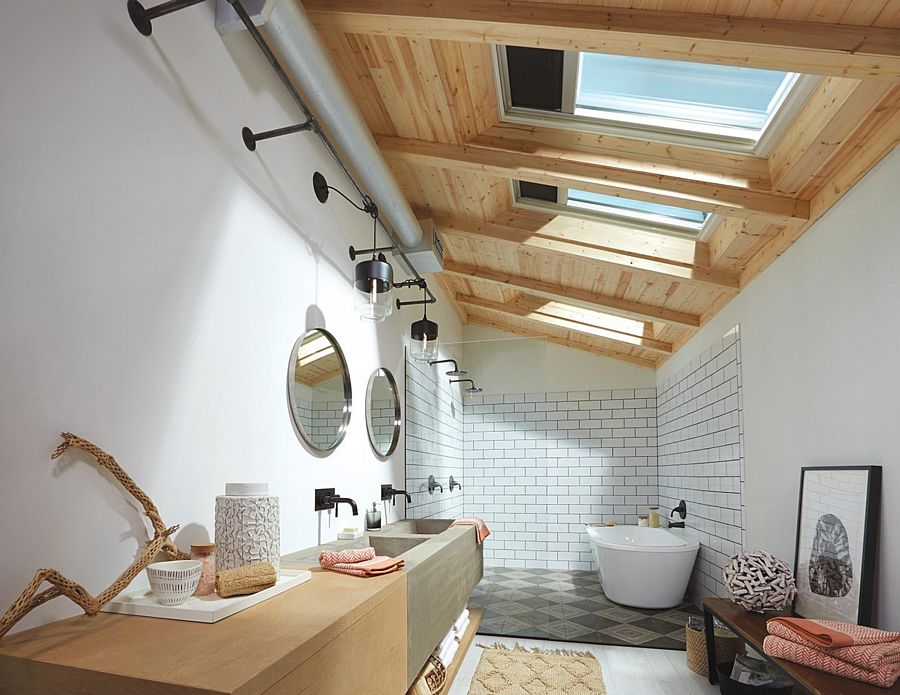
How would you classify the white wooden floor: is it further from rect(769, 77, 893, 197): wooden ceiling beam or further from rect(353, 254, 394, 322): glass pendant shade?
rect(769, 77, 893, 197): wooden ceiling beam

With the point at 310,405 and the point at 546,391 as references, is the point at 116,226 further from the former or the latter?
the point at 546,391

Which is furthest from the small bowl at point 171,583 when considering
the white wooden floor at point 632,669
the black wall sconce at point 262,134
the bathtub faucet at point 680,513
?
the bathtub faucet at point 680,513

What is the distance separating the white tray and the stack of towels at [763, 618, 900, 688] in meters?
2.08

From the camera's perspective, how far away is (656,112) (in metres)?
3.07

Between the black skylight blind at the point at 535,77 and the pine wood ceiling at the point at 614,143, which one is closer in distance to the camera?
the pine wood ceiling at the point at 614,143

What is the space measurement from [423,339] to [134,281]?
2.50m

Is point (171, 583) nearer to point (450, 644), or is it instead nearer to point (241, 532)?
point (241, 532)

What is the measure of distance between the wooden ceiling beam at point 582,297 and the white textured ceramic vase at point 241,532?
13.2 feet

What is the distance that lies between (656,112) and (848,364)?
58.1 inches

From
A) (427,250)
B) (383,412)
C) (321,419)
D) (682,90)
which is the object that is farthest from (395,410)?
(682,90)

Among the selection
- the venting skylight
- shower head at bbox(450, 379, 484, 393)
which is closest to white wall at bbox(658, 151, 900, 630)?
the venting skylight

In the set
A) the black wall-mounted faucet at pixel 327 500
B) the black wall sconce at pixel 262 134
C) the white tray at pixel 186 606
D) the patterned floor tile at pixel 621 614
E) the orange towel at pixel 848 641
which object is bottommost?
the patterned floor tile at pixel 621 614

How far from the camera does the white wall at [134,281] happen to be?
4.64ft

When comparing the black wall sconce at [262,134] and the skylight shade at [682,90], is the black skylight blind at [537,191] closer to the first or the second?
the skylight shade at [682,90]
